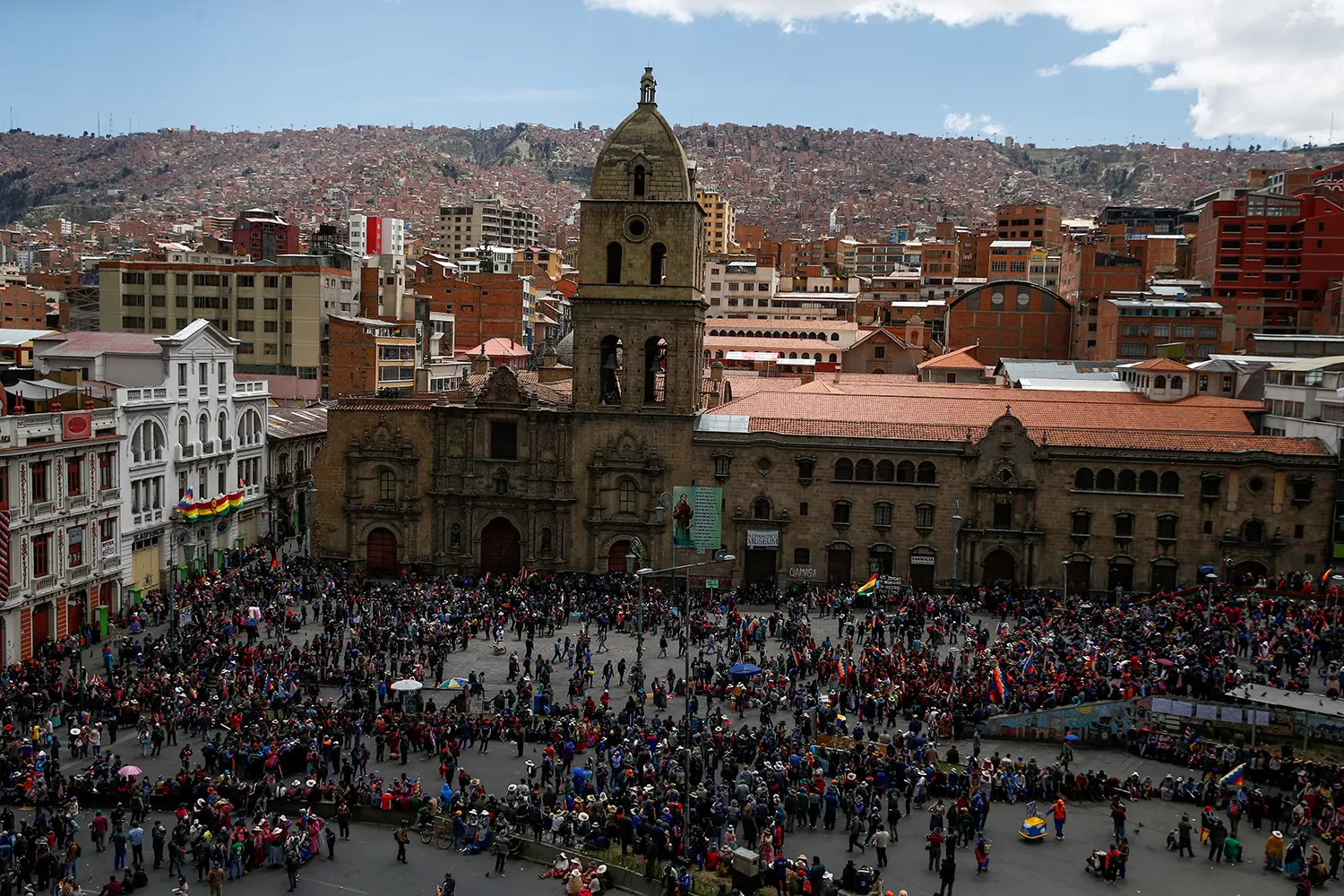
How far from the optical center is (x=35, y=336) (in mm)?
63562

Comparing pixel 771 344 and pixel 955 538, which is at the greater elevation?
pixel 771 344

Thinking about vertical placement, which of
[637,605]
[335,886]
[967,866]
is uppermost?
[637,605]

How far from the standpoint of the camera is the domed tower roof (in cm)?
5516

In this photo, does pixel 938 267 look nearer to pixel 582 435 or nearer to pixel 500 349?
pixel 500 349

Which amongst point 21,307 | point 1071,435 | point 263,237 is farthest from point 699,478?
point 263,237

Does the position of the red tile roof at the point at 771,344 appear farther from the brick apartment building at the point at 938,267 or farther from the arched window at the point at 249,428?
the arched window at the point at 249,428

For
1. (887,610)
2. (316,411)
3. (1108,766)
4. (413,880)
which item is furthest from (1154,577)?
(316,411)

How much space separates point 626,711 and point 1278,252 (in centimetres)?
8724

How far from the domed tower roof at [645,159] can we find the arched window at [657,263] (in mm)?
2155

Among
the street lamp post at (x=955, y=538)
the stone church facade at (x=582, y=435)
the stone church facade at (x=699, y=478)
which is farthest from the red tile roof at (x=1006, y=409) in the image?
the stone church facade at (x=582, y=435)

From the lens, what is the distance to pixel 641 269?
5581 cm

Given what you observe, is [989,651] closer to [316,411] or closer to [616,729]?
[616,729]

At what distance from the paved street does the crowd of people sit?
52 cm

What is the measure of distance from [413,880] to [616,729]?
27.8ft
